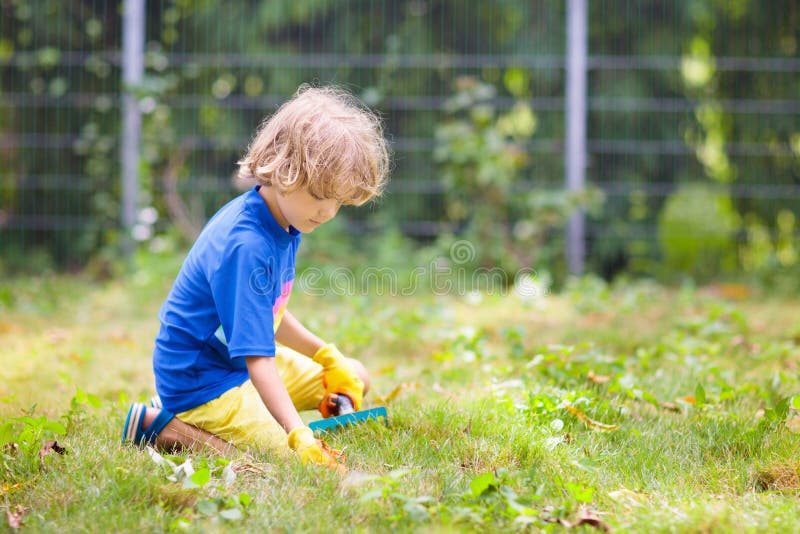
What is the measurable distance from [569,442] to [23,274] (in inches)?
181

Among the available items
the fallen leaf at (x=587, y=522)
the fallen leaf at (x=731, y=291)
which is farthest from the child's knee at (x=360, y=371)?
the fallen leaf at (x=731, y=291)

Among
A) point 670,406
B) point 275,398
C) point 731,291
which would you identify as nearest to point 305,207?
point 275,398

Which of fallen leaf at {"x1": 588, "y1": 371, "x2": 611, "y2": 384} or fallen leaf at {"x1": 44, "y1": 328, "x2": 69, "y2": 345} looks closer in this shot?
fallen leaf at {"x1": 588, "y1": 371, "x2": 611, "y2": 384}

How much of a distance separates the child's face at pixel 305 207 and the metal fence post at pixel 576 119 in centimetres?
352

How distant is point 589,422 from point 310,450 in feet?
2.64

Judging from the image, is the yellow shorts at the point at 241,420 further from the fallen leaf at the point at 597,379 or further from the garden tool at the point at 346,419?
the fallen leaf at the point at 597,379

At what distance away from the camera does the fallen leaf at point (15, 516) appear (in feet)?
5.28

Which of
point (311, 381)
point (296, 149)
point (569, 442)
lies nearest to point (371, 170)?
point (296, 149)

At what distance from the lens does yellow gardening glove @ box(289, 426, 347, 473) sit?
1892 millimetres

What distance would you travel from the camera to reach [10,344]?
Result: 132 inches

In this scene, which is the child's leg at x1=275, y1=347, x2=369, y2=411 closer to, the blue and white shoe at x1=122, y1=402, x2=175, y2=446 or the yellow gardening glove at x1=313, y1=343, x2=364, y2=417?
the yellow gardening glove at x1=313, y1=343, x2=364, y2=417

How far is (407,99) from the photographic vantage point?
5.67m

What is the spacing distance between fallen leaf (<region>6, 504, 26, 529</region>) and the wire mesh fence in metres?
3.88

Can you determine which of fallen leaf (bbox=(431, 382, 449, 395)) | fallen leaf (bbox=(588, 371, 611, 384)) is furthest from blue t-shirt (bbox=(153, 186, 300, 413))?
fallen leaf (bbox=(588, 371, 611, 384))
